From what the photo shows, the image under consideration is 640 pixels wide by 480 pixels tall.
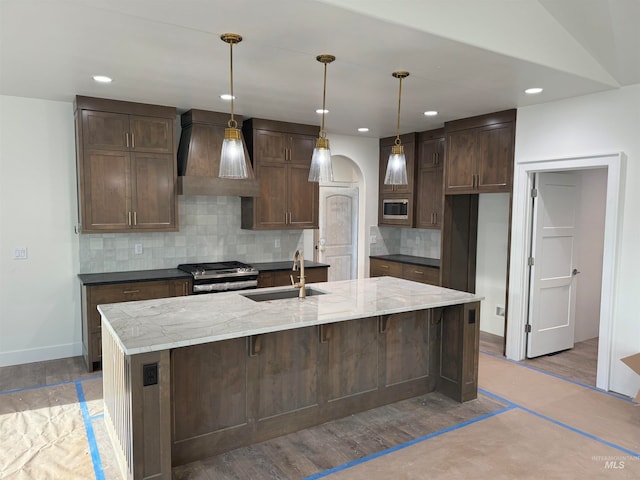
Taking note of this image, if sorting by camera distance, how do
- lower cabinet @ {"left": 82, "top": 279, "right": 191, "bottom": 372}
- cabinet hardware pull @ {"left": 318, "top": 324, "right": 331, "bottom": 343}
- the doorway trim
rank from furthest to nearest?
lower cabinet @ {"left": 82, "top": 279, "right": 191, "bottom": 372} → the doorway trim → cabinet hardware pull @ {"left": 318, "top": 324, "right": 331, "bottom": 343}

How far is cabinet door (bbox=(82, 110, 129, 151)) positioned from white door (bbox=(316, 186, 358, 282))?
9.46ft

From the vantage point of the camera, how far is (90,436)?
3033 millimetres

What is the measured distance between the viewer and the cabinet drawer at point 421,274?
558 cm

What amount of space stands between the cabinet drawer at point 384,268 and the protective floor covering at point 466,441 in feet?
8.14

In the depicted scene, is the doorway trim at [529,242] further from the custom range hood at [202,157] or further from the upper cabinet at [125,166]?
the upper cabinet at [125,166]

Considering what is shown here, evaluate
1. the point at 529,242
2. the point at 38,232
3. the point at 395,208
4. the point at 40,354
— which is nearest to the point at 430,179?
the point at 395,208

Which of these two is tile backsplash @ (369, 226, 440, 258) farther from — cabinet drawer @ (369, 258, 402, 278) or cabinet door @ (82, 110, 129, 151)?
cabinet door @ (82, 110, 129, 151)

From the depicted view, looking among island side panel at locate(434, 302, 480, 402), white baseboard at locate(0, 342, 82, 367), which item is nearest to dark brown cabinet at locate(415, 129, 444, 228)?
island side panel at locate(434, 302, 480, 402)

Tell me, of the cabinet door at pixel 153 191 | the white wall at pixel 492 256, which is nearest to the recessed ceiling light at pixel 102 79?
the cabinet door at pixel 153 191

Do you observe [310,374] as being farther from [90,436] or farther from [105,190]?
[105,190]

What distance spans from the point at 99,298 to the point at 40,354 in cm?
99

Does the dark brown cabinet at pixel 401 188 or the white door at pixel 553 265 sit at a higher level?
the dark brown cabinet at pixel 401 188

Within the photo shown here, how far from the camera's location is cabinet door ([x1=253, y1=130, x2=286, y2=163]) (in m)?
5.20

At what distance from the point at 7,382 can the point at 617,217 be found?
5474 mm
